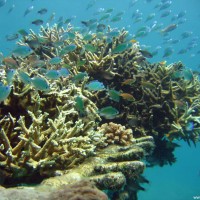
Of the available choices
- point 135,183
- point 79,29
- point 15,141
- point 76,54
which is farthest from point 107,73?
point 79,29

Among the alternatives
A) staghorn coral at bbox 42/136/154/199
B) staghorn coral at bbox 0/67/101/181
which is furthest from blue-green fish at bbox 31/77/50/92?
staghorn coral at bbox 42/136/154/199

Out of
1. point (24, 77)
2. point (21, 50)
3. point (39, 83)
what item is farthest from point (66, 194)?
point (21, 50)

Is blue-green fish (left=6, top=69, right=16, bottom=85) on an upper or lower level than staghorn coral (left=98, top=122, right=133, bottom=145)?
upper

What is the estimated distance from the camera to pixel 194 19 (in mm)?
84562

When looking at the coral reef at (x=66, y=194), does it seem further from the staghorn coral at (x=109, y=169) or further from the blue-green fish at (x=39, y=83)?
the blue-green fish at (x=39, y=83)

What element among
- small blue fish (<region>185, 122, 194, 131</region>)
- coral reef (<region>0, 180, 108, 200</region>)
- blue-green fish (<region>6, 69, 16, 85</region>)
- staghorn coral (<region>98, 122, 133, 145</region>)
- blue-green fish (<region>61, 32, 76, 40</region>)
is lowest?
coral reef (<region>0, 180, 108, 200</region>)

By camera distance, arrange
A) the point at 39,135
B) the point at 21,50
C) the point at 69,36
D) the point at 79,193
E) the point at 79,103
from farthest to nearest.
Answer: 1. the point at 69,36
2. the point at 21,50
3. the point at 79,103
4. the point at 39,135
5. the point at 79,193

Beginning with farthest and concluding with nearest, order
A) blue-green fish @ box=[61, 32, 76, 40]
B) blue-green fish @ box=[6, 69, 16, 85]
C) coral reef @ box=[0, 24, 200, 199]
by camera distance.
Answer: blue-green fish @ box=[61, 32, 76, 40] → blue-green fish @ box=[6, 69, 16, 85] → coral reef @ box=[0, 24, 200, 199]

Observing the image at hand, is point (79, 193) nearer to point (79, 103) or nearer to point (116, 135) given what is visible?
point (79, 103)

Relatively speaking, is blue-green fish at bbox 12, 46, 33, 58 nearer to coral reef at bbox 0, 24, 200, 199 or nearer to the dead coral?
coral reef at bbox 0, 24, 200, 199

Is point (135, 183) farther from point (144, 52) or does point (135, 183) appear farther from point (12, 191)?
point (144, 52)

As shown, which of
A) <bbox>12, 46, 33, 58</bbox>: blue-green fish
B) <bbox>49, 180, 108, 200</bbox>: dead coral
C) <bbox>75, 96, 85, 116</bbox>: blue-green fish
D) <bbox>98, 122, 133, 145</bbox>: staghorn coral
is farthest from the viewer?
<bbox>12, 46, 33, 58</bbox>: blue-green fish

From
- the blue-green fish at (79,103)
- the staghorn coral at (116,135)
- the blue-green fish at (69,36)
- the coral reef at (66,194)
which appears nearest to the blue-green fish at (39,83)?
the blue-green fish at (79,103)

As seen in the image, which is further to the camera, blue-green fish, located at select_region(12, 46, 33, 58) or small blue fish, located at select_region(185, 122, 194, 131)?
small blue fish, located at select_region(185, 122, 194, 131)
